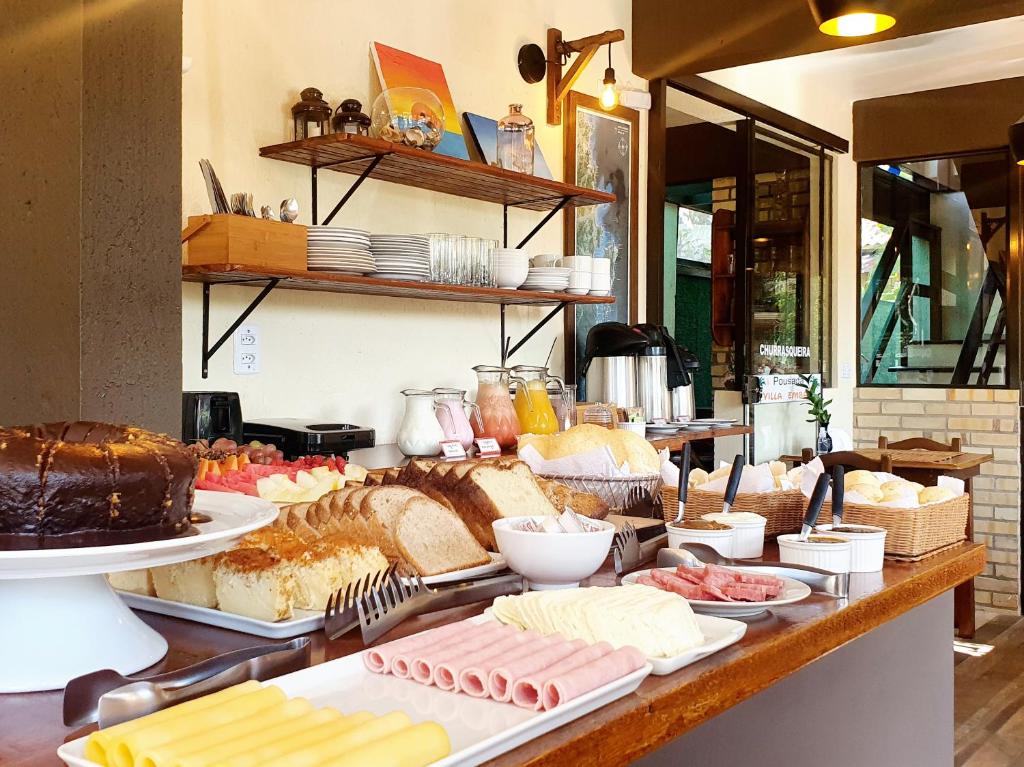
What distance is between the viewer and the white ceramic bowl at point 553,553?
1.26 meters

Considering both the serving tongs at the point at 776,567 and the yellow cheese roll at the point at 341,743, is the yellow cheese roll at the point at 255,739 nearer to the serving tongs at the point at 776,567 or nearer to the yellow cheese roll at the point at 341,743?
the yellow cheese roll at the point at 341,743

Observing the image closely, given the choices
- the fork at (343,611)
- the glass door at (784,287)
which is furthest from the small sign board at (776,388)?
the fork at (343,611)

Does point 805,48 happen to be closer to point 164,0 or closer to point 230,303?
point 230,303

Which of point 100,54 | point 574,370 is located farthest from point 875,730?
point 574,370

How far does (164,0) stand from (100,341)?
71 cm

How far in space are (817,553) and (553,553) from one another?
439mm

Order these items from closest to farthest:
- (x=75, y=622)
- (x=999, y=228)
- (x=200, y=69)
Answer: (x=75, y=622), (x=200, y=69), (x=999, y=228)

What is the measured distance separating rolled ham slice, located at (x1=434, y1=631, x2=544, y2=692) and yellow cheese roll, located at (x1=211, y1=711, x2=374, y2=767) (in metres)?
0.13

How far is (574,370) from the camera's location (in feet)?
15.1

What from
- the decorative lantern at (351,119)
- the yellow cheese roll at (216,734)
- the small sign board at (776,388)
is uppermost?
the decorative lantern at (351,119)

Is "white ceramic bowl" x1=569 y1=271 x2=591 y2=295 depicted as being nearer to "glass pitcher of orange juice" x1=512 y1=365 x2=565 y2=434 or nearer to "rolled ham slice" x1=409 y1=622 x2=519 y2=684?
"glass pitcher of orange juice" x1=512 y1=365 x2=565 y2=434

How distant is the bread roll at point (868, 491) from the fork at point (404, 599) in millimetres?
722

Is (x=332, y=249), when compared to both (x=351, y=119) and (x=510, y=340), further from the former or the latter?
(x=510, y=340)

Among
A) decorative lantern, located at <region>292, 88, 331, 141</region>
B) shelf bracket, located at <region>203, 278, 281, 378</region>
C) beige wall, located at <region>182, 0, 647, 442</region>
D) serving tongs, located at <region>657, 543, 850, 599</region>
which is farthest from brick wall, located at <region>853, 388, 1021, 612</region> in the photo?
serving tongs, located at <region>657, 543, 850, 599</region>
